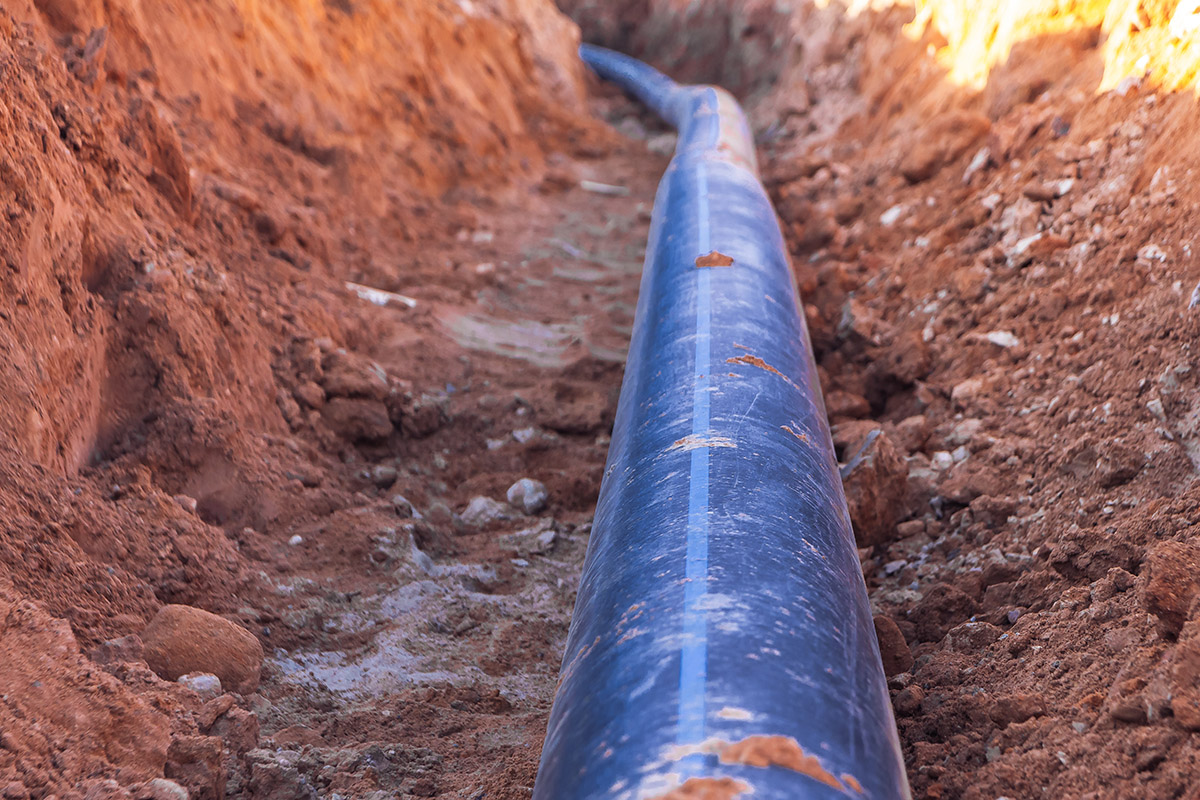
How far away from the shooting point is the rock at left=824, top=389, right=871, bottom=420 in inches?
135

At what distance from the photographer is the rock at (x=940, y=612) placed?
7.38 feet

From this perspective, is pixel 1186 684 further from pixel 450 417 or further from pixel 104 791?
pixel 450 417

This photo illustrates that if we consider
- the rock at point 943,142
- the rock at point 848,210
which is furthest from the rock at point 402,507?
the rock at point 943,142

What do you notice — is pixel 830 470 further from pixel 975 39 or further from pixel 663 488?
pixel 975 39

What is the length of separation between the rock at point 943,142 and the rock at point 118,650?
4.54 m

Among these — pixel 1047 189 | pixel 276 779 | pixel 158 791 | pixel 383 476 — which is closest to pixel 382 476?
pixel 383 476

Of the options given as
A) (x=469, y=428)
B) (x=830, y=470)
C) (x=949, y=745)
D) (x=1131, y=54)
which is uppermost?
(x=1131, y=54)

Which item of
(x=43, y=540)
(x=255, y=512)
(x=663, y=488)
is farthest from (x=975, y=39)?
(x=43, y=540)

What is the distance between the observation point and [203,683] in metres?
2.00

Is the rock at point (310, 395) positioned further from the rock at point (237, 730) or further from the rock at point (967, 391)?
the rock at point (967, 391)

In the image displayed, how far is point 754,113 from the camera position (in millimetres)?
8773

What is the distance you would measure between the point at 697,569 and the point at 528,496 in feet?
4.92

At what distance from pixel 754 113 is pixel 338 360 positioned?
6550 millimetres

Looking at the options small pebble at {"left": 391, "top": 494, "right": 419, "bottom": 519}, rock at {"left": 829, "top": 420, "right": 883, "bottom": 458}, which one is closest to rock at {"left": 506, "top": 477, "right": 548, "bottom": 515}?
small pebble at {"left": 391, "top": 494, "right": 419, "bottom": 519}
